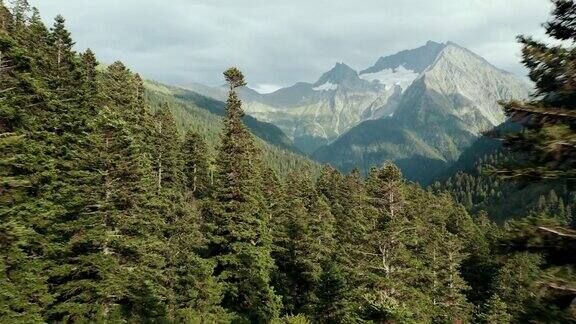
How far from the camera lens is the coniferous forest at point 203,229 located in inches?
443

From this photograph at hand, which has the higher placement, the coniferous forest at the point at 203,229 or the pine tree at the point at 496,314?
the coniferous forest at the point at 203,229

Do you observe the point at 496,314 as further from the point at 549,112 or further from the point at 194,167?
the point at 194,167

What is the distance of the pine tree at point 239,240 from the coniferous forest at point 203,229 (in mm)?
114

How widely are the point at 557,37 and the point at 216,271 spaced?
2889 centimetres

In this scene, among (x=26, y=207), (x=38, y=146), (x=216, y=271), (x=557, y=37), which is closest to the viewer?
(x=557, y=37)

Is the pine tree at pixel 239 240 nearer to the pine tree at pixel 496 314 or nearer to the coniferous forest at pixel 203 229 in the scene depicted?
the coniferous forest at pixel 203 229

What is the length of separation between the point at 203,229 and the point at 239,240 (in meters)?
A: 3.83

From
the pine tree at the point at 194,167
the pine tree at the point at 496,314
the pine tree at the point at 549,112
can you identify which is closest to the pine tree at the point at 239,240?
the pine tree at the point at 496,314

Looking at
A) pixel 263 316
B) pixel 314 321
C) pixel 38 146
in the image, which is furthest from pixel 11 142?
pixel 314 321

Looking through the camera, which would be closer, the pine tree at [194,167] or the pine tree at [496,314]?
the pine tree at [496,314]

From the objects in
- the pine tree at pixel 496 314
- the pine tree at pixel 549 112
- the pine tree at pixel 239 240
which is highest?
the pine tree at pixel 549 112

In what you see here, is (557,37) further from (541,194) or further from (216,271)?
(541,194)

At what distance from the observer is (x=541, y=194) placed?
19038 cm

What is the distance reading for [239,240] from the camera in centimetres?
3519
